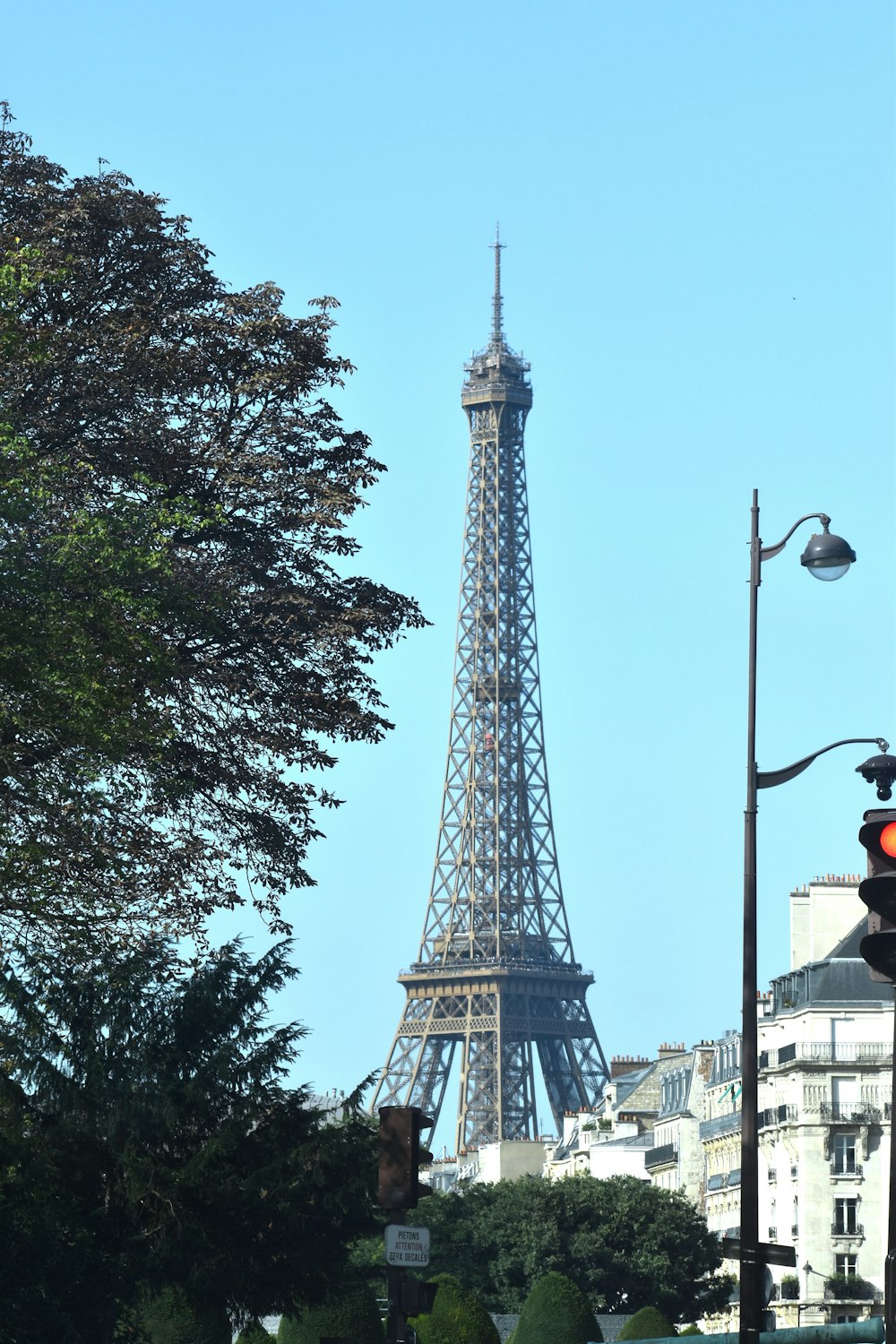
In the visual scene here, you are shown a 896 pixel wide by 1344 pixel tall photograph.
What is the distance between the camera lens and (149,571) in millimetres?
27781

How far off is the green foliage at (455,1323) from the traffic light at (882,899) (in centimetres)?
4434

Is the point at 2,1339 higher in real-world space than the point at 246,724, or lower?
lower

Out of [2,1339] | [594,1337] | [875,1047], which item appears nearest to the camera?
[2,1339]

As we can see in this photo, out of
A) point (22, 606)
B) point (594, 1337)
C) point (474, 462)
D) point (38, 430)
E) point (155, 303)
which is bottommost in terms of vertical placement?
point (594, 1337)

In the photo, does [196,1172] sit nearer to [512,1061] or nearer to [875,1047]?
[875,1047]

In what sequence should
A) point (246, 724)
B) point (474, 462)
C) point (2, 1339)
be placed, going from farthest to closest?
point (474, 462) → point (246, 724) → point (2, 1339)

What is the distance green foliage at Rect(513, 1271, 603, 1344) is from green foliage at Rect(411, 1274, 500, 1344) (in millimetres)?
859

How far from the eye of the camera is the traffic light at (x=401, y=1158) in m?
19.9

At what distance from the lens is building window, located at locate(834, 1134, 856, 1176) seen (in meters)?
88.9

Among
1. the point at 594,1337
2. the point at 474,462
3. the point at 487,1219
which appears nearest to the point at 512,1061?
the point at 474,462

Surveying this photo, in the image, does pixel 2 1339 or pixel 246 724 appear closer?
pixel 2 1339

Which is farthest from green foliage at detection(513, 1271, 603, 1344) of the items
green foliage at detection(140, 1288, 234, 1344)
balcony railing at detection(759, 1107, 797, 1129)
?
balcony railing at detection(759, 1107, 797, 1129)

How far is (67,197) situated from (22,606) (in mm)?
9955

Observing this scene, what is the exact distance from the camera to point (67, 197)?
3416 centimetres
